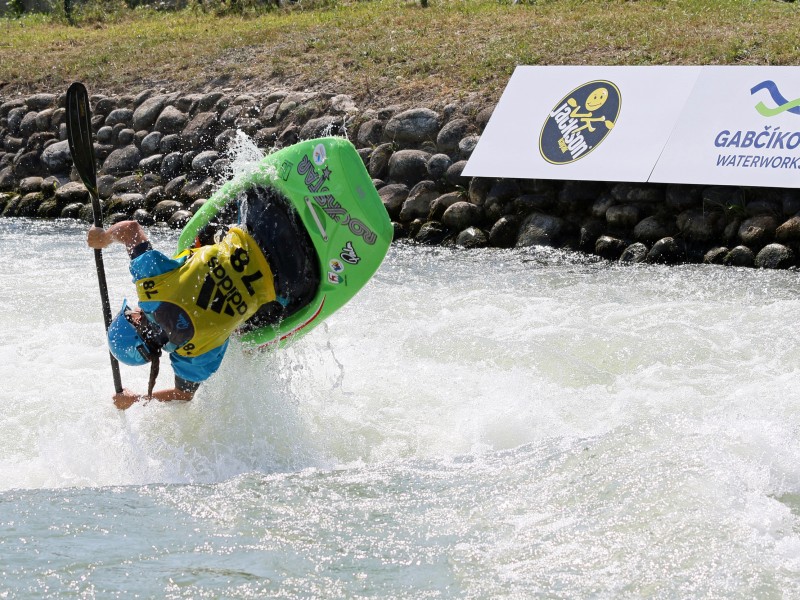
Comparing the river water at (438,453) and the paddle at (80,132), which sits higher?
the paddle at (80,132)

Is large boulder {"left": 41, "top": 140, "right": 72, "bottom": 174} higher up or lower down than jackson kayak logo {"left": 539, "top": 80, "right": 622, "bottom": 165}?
lower down

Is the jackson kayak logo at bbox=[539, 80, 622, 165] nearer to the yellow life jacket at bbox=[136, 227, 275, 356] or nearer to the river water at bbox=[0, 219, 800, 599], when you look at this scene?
the river water at bbox=[0, 219, 800, 599]

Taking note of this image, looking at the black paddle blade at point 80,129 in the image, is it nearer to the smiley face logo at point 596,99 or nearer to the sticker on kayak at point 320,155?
the sticker on kayak at point 320,155

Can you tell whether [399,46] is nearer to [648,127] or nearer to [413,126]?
[413,126]

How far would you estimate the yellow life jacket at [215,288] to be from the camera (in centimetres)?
490

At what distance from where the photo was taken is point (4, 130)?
13.1 m

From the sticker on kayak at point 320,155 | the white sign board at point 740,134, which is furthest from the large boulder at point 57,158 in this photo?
the sticker on kayak at point 320,155

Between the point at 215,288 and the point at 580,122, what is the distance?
539 cm

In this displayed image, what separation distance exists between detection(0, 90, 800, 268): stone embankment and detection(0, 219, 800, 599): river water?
0.74 meters

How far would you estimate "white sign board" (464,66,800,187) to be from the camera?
8609 millimetres

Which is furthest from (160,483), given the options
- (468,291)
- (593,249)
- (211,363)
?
(593,249)

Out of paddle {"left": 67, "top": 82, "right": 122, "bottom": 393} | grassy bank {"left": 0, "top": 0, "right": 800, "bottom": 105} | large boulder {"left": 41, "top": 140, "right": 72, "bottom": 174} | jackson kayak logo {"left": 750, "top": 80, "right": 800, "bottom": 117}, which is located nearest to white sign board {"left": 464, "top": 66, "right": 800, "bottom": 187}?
jackson kayak logo {"left": 750, "top": 80, "right": 800, "bottom": 117}

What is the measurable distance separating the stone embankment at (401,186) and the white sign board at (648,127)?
Result: 0.48 ft

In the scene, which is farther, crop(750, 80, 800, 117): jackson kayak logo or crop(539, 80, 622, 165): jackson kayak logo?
crop(539, 80, 622, 165): jackson kayak logo
